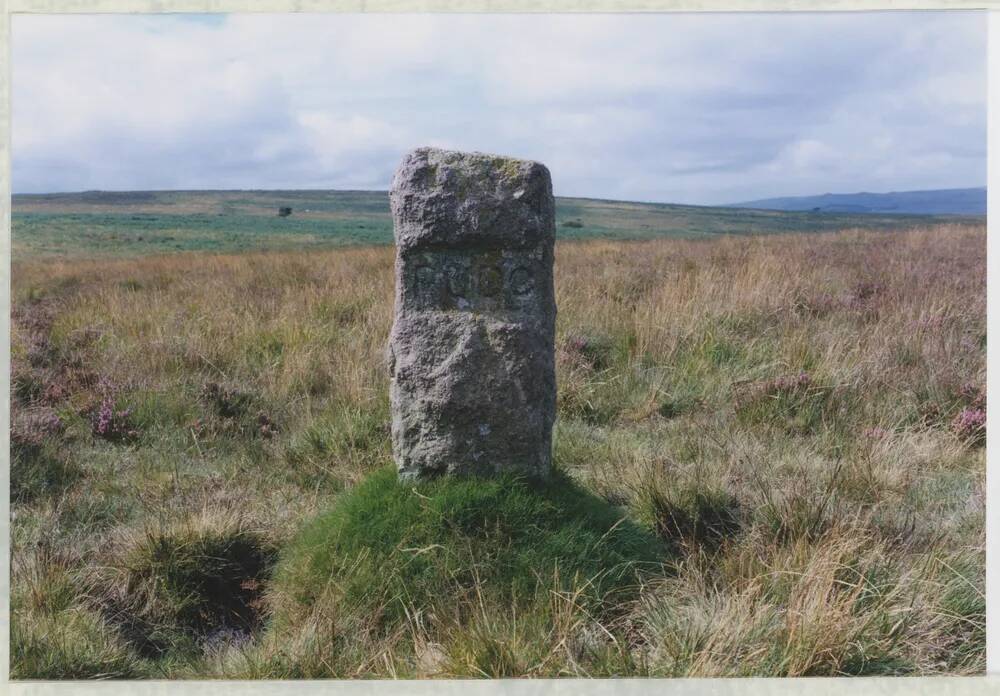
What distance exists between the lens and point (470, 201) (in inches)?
146

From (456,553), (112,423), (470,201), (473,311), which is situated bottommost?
(456,553)

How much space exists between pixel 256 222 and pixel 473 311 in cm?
Answer: 4824

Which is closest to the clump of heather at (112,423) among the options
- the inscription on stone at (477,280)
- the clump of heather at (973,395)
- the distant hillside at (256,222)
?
the inscription on stone at (477,280)

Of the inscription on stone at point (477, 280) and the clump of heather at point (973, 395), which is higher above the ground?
the inscription on stone at point (477, 280)

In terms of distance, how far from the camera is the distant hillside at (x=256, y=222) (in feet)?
101

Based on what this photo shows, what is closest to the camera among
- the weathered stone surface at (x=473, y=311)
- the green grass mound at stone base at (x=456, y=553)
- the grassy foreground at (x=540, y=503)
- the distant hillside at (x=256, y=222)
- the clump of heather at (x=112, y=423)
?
the grassy foreground at (x=540, y=503)

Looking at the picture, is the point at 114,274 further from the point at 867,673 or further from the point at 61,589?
the point at 867,673

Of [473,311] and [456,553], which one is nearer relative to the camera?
[456,553]

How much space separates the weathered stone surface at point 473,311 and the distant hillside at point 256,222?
765 inches

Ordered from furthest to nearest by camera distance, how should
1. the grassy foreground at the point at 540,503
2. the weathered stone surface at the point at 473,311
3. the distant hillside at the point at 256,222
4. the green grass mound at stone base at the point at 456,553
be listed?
1. the distant hillside at the point at 256,222
2. the weathered stone surface at the point at 473,311
3. the green grass mound at stone base at the point at 456,553
4. the grassy foreground at the point at 540,503

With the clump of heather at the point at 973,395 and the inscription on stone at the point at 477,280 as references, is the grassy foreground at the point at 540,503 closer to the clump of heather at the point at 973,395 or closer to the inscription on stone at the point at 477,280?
the clump of heather at the point at 973,395

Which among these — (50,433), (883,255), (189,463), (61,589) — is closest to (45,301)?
(50,433)

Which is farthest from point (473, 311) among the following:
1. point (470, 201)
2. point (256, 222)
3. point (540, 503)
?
point (256, 222)

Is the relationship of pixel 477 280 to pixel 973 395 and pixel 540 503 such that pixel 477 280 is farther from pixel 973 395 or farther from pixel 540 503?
pixel 973 395
